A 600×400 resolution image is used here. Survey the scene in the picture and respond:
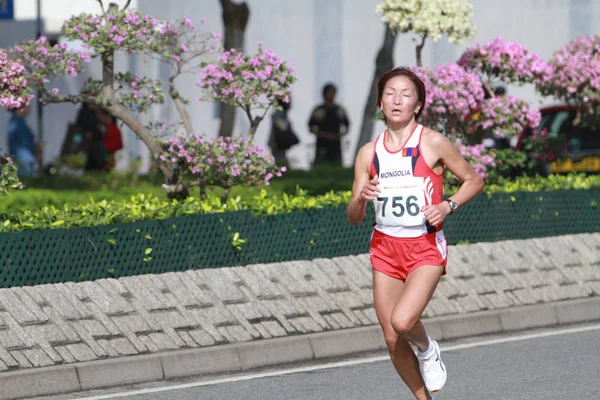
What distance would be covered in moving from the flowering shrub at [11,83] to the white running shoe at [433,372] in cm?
443

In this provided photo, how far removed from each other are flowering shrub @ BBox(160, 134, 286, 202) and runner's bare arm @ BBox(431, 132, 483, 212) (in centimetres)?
486

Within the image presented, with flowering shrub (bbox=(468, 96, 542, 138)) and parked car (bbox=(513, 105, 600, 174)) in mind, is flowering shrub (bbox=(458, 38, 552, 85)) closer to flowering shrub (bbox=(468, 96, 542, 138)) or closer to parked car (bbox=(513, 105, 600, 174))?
flowering shrub (bbox=(468, 96, 542, 138))

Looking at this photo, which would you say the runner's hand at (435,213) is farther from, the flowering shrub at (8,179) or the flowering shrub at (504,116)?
the flowering shrub at (504,116)

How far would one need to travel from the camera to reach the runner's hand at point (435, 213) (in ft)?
22.3

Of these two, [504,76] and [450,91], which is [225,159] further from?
[504,76]

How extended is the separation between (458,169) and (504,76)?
7.82 metres

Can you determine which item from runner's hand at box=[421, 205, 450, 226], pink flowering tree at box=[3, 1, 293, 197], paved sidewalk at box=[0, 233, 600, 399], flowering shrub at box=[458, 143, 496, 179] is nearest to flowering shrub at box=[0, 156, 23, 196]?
paved sidewalk at box=[0, 233, 600, 399]

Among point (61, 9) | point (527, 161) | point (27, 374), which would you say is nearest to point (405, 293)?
point (27, 374)

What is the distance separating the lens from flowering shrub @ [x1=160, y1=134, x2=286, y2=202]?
12.0 metres

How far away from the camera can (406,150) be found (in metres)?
7.02

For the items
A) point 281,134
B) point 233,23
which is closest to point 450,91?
point 233,23

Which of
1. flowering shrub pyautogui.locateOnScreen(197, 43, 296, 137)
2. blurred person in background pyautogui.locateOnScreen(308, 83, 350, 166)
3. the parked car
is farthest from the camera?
blurred person in background pyautogui.locateOnScreen(308, 83, 350, 166)

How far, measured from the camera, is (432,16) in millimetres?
13984

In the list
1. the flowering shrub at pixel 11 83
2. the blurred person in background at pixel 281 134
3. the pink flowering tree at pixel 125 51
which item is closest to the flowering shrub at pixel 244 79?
the pink flowering tree at pixel 125 51
